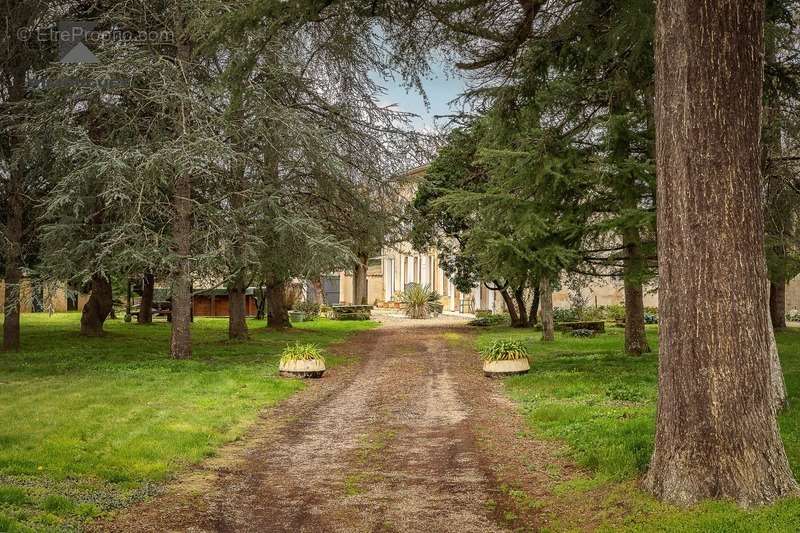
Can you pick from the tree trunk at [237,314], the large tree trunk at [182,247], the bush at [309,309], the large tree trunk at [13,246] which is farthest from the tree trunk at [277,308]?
the large tree trunk at [182,247]

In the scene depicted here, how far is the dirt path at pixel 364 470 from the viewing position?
5.44m

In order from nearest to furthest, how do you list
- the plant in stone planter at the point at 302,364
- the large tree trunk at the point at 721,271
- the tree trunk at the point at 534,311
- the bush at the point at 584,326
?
the large tree trunk at the point at 721,271 < the plant in stone planter at the point at 302,364 < the bush at the point at 584,326 < the tree trunk at the point at 534,311

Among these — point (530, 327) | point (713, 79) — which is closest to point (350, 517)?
point (713, 79)

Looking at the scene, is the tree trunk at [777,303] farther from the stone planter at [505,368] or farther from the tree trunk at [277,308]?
the tree trunk at [277,308]

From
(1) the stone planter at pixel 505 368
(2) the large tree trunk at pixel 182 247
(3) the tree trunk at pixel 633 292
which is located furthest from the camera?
(2) the large tree trunk at pixel 182 247

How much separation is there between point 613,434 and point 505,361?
5.83 meters

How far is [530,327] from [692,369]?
22.2m

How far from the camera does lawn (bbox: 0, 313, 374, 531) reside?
594 centimetres

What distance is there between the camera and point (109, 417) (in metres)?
9.26

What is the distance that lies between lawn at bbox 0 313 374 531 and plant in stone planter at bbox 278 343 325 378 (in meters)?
0.37

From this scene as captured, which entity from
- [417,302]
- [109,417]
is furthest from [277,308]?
[109,417]

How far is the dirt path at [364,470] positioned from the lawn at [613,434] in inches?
15.4

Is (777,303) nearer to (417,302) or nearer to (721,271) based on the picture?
(417,302)

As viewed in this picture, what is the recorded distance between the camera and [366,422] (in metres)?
9.34
